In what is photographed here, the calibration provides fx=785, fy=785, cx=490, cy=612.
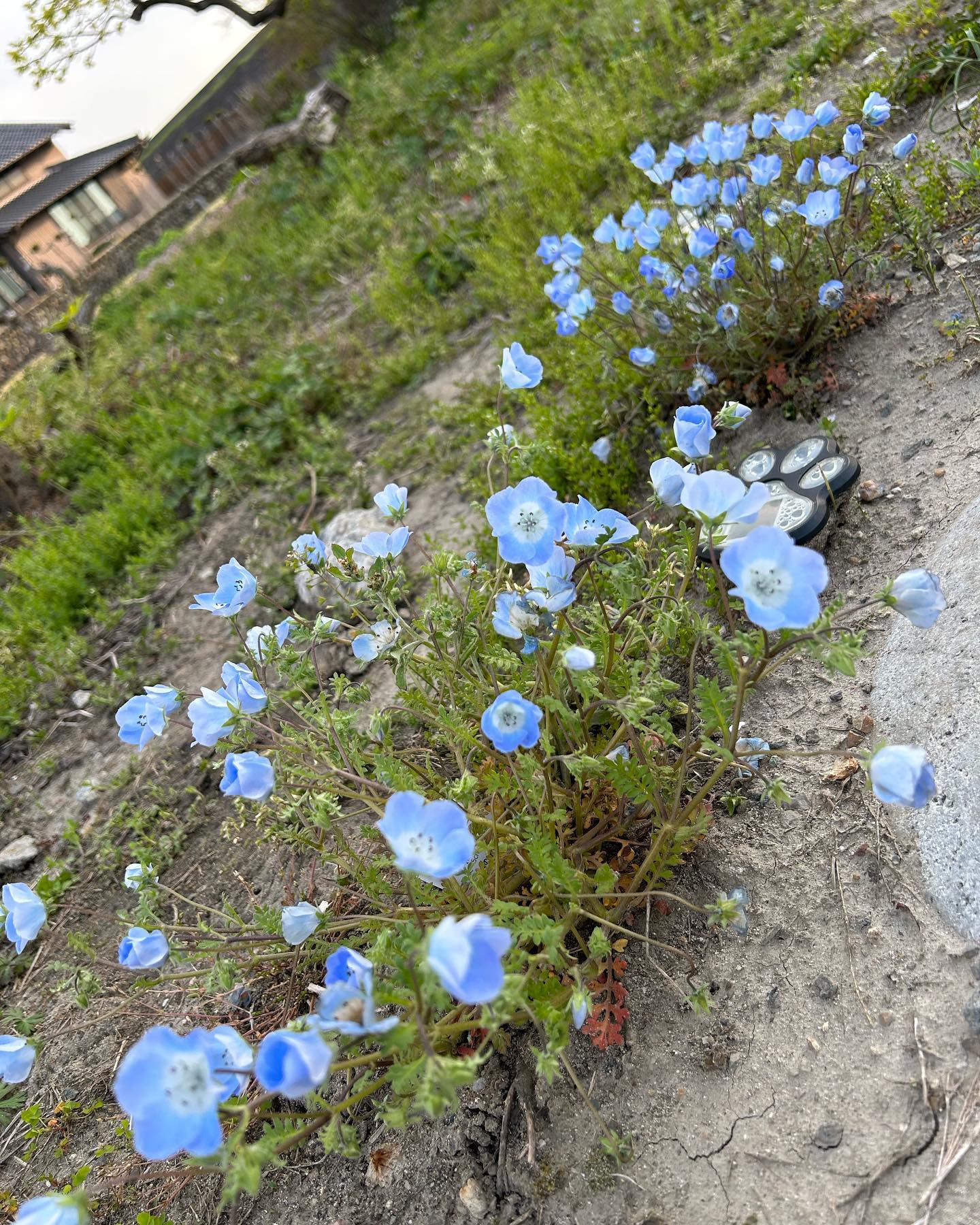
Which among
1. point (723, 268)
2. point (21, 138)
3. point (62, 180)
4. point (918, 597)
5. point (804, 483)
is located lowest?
point (804, 483)

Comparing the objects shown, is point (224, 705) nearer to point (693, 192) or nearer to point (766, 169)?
point (693, 192)

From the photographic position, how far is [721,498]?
1.28m

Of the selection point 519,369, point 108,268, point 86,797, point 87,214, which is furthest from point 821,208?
point 87,214

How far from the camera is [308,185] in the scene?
28.2ft

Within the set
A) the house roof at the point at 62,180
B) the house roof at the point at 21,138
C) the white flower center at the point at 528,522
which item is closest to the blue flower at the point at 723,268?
the white flower center at the point at 528,522

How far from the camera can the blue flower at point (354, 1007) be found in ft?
3.31

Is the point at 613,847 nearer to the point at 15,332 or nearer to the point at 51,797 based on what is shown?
the point at 51,797

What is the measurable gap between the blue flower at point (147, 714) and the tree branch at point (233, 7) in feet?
48.3

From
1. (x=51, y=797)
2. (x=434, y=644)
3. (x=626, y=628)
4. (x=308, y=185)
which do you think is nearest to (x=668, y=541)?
(x=626, y=628)

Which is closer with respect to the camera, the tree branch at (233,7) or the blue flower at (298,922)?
the blue flower at (298,922)

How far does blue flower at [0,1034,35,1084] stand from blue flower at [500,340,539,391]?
64.9 inches

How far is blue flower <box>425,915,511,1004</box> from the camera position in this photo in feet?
3.04

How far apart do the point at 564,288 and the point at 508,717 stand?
73.7 inches

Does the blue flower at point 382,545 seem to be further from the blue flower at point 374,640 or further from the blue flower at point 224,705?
the blue flower at point 224,705
